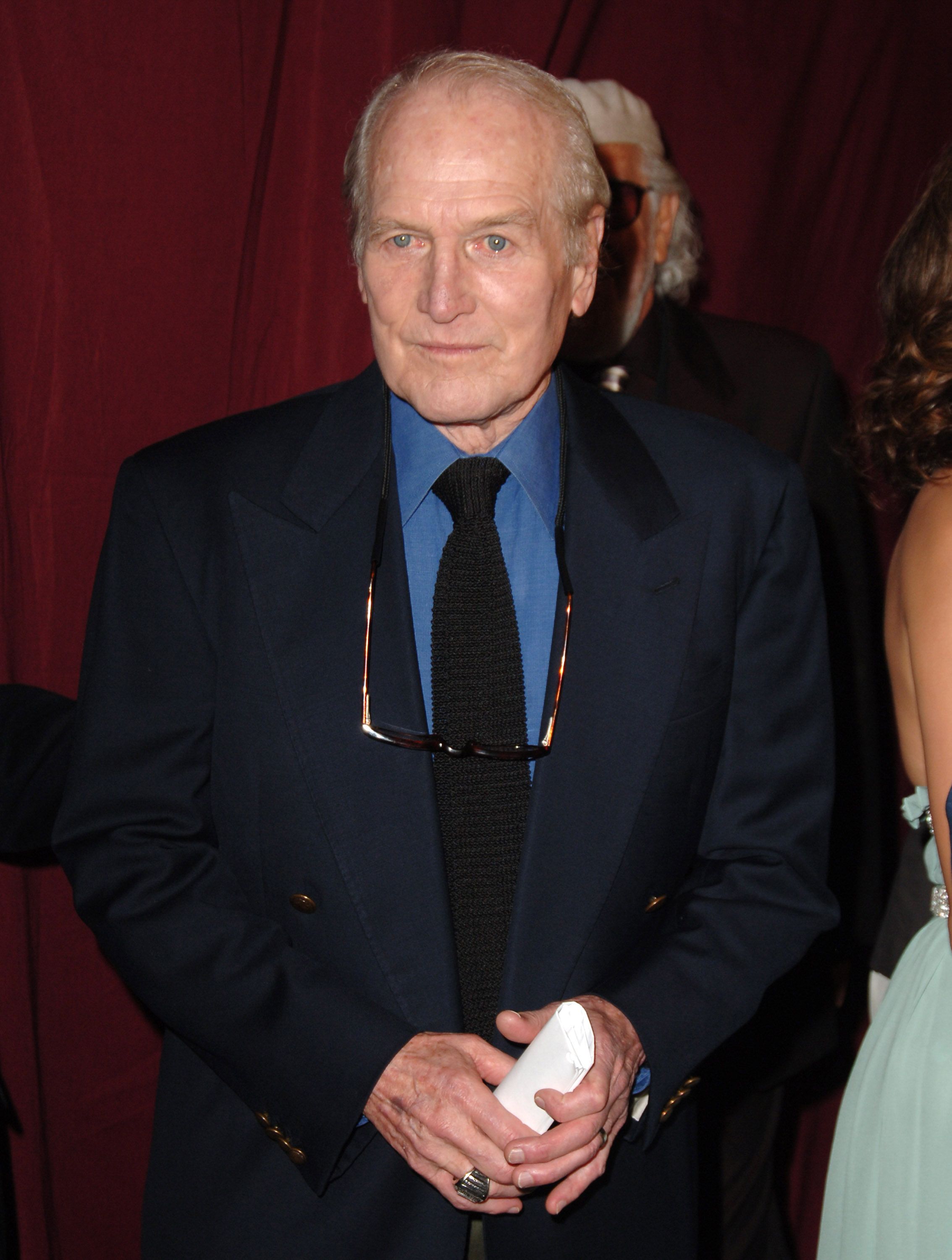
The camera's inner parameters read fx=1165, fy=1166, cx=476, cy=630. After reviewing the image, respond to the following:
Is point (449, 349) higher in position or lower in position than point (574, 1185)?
higher

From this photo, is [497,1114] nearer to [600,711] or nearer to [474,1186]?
[474,1186]

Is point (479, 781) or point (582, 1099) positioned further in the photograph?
point (479, 781)

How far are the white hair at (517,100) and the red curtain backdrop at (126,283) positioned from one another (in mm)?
388

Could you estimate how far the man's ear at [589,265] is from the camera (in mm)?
1176

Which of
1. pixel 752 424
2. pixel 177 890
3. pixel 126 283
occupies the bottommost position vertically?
pixel 177 890

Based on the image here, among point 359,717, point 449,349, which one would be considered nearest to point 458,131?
point 449,349

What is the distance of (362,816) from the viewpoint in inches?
41.7

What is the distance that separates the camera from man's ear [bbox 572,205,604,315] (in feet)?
3.86

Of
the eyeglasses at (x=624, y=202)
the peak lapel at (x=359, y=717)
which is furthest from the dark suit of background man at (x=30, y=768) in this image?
the eyeglasses at (x=624, y=202)

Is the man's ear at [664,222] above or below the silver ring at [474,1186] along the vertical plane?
above

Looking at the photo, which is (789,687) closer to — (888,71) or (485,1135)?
(485,1135)

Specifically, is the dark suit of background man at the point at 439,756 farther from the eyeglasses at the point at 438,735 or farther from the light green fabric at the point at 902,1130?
the light green fabric at the point at 902,1130

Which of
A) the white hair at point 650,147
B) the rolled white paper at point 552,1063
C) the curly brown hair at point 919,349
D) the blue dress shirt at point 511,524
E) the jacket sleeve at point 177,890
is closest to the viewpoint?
the rolled white paper at point 552,1063

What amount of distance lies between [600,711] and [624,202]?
3.24 feet
